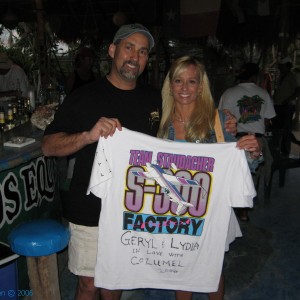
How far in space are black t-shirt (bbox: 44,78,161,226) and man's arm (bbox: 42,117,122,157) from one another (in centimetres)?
8

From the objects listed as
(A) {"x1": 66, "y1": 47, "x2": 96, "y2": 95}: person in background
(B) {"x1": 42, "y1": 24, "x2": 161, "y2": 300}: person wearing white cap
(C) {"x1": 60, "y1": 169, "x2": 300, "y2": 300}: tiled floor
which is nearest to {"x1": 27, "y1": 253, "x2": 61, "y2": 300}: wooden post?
(B) {"x1": 42, "y1": 24, "x2": 161, "y2": 300}: person wearing white cap

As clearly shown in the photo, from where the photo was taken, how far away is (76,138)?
213 cm

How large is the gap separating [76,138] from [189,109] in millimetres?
800

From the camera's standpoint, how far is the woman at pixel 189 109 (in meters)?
2.43

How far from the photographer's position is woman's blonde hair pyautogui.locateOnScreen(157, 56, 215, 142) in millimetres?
2424

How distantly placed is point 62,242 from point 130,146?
791mm

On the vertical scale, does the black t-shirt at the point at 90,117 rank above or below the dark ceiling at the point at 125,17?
below

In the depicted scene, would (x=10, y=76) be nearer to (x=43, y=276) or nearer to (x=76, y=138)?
(x=43, y=276)

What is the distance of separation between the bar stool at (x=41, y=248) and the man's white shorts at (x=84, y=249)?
0.27ft

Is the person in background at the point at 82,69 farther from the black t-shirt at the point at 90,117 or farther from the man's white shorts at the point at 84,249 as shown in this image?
the man's white shorts at the point at 84,249

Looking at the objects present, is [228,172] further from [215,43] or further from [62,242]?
[215,43]

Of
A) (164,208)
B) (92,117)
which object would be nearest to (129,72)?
(92,117)

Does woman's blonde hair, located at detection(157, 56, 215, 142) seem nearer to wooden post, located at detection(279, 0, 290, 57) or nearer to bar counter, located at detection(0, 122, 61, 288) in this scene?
bar counter, located at detection(0, 122, 61, 288)

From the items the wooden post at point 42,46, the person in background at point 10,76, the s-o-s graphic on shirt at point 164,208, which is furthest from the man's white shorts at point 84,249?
the wooden post at point 42,46
